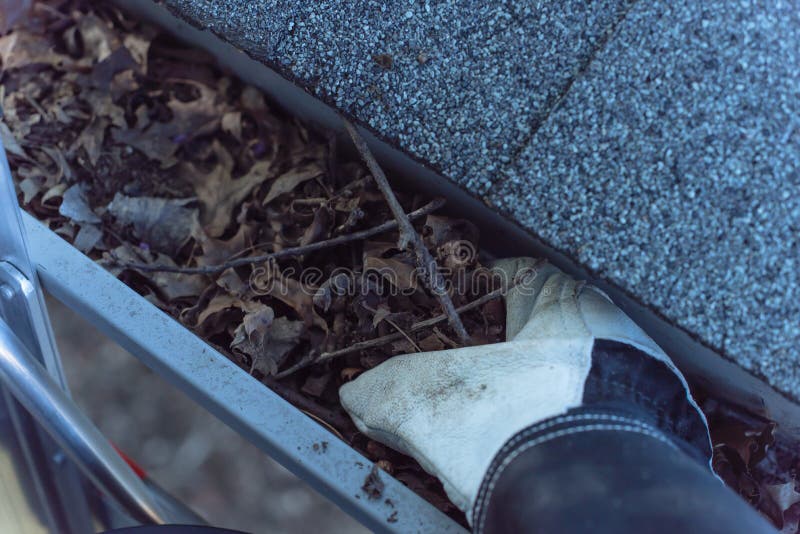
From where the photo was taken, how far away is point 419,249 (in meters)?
1.30

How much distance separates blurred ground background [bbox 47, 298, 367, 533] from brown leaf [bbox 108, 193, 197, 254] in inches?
23.2

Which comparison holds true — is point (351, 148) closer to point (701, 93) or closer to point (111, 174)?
point (111, 174)

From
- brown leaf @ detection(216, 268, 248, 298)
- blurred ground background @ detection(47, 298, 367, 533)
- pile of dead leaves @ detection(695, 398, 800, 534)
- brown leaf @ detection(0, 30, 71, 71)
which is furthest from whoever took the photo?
blurred ground background @ detection(47, 298, 367, 533)

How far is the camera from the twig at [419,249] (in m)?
1.29

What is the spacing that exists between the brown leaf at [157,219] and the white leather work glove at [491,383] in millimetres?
532

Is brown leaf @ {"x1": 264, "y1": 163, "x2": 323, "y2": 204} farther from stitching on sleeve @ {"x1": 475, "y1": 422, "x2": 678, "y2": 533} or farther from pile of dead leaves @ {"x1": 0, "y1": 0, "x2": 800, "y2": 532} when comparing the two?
stitching on sleeve @ {"x1": 475, "y1": 422, "x2": 678, "y2": 533}

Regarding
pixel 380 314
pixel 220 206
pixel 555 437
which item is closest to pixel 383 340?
pixel 380 314

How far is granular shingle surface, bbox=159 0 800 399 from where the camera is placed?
1.02 m

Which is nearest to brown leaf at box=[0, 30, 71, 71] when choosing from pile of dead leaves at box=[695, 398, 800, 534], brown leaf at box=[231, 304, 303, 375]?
brown leaf at box=[231, 304, 303, 375]

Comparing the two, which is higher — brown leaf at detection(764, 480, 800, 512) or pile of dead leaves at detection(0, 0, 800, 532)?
brown leaf at detection(764, 480, 800, 512)

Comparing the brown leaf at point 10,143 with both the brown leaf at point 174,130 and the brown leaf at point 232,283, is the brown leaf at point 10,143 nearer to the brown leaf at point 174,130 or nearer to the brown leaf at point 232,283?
the brown leaf at point 174,130

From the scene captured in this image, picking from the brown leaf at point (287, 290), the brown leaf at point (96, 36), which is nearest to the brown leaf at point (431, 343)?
the brown leaf at point (287, 290)

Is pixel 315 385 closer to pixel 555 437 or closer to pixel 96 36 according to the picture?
pixel 555 437

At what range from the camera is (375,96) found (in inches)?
45.7
